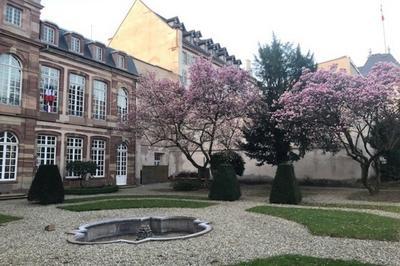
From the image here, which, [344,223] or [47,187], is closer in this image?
[344,223]

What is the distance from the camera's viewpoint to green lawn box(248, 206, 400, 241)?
809cm

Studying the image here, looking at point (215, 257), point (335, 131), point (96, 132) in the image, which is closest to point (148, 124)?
point (96, 132)

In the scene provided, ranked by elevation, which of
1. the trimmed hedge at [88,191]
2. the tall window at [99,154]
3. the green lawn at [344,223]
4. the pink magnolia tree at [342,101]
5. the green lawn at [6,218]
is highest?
the pink magnolia tree at [342,101]

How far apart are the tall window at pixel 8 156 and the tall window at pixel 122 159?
7.77 meters

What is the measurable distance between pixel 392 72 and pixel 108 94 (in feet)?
55.8

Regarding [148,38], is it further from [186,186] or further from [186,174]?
[186,186]

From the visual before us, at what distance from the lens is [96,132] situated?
22984 millimetres

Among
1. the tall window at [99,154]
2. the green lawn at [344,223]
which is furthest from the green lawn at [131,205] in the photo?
the tall window at [99,154]

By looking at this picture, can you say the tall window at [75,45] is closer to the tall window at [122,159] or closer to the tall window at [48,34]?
the tall window at [48,34]

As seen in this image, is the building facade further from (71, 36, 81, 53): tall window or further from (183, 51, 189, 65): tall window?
(183, 51, 189, 65): tall window

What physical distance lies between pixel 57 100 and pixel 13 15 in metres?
5.03

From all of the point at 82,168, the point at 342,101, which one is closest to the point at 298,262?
the point at 342,101

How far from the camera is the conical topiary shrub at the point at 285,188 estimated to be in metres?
14.4

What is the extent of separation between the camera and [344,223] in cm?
938
